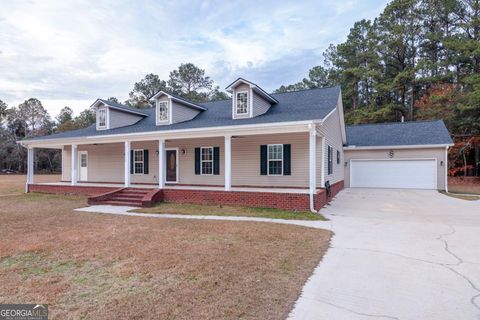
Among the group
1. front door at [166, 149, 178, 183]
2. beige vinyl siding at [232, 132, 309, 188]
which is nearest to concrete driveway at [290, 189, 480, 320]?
beige vinyl siding at [232, 132, 309, 188]

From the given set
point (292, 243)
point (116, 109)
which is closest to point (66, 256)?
point (292, 243)

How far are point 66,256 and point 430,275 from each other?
227 inches

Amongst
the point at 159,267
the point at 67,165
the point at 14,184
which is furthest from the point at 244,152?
the point at 14,184

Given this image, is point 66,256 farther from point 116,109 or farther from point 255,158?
point 116,109

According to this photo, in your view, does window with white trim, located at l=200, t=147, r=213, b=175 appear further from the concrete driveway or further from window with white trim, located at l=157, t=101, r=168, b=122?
the concrete driveway

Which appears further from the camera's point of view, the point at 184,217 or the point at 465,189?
the point at 465,189

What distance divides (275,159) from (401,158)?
9.51m

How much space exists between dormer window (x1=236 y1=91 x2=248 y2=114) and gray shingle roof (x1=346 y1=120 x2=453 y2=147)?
9.19 meters

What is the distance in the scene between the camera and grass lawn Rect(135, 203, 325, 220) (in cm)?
877

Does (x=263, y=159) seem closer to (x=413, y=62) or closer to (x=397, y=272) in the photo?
(x=397, y=272)

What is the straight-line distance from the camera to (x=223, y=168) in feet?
44.2

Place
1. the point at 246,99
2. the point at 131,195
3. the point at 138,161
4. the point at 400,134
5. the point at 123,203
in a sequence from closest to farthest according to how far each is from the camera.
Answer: the point at 123,203 → the point at 131,195 → the point at 246,99 → the point at 138,161 → the point at 400,134

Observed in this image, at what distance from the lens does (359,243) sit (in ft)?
19.3

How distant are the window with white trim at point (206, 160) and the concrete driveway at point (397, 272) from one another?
698cm
